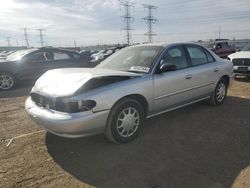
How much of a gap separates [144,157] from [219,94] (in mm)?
3240

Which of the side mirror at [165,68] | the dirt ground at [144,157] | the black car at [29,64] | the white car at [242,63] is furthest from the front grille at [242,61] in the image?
the black car at [29,64]

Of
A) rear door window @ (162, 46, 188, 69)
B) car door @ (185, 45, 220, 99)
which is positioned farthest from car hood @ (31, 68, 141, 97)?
car door @ (185, 45, 220, 99)

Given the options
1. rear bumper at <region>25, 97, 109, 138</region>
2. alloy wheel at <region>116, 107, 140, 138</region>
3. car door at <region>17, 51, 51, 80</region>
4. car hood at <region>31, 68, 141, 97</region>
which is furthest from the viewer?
car door at <region>17, 51, 51, 80</region>

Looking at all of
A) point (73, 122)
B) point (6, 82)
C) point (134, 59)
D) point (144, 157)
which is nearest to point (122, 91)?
point (73, 122)

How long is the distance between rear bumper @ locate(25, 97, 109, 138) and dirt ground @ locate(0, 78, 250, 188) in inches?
15.8

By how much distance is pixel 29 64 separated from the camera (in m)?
9.41

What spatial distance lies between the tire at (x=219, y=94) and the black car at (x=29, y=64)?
20.1 ft

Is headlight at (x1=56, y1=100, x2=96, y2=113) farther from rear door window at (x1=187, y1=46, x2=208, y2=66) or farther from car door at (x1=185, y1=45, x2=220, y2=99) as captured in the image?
rear door window at (x1=187, y1=46, x2=208, y2=66)

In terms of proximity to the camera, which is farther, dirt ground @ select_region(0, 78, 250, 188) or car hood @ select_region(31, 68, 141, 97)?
car hood @ select_region(31, 68, 141, 97)

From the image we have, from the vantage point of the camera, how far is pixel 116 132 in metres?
3.85

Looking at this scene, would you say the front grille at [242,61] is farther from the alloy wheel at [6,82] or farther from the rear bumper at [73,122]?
the alloy wheel at [6,82]

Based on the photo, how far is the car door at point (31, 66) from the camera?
30.7 feet

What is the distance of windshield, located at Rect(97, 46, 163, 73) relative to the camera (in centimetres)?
446

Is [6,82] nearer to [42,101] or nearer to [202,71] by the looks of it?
[42,101]
